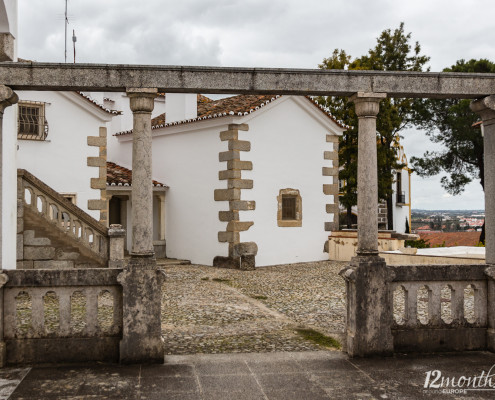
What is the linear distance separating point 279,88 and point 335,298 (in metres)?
6.08

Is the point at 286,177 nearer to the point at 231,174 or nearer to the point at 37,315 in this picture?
the point at 231,174

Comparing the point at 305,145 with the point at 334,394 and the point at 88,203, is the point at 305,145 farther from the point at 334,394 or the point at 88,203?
the point at 334,394

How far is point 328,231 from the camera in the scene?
60.4ft

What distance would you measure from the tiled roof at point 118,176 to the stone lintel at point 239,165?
3180 millimetres

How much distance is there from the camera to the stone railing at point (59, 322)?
548 centimetres

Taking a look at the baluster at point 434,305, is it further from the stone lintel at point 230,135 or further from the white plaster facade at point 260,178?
the stone lintel at point 230,135

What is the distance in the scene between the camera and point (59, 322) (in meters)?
5.56

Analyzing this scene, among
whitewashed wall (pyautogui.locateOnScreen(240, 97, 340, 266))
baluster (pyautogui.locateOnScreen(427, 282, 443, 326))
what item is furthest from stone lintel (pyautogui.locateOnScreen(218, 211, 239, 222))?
baluster (pyautogui.locateOnScreen(427, 282, 443, 326))

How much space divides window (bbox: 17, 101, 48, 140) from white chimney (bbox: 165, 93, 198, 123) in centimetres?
524

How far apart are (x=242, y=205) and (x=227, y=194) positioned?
0.55 m

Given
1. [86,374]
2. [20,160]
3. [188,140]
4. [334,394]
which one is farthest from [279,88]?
[188,140]

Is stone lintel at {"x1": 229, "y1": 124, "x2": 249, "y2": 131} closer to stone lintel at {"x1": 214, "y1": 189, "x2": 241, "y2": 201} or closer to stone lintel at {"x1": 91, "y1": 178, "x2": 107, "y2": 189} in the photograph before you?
stone lintel at {"x1": 214, "y1": 189, "x2": 241, "y2": 201}

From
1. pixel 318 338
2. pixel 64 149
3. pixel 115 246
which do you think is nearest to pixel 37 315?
pixel 318 338

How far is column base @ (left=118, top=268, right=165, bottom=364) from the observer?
5.54 meters
